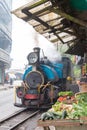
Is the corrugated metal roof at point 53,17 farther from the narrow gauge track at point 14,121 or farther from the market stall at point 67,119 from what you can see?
the narrow gauge track at point 14,121

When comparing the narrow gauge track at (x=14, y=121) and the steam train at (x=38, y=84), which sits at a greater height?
the steam train at (x=38, y=84)

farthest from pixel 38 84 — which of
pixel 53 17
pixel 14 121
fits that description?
pixel 53 17

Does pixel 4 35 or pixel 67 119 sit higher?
pixel 4 35

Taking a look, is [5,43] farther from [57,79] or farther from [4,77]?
[57,79]

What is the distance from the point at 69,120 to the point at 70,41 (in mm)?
5708

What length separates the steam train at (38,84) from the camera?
50.1ft

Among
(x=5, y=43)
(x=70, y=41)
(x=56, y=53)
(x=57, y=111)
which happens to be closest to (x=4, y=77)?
(x=5, y=43)

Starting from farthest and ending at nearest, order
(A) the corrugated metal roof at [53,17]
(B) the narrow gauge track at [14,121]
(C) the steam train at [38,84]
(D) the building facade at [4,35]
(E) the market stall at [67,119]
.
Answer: (D) the building facade at [4,35], (C) the steam train at [38,84], (B) the narrow gauge track at [14,121], (A) the corrugated metal roof at [53,17], (E) the market stall at [67,119]

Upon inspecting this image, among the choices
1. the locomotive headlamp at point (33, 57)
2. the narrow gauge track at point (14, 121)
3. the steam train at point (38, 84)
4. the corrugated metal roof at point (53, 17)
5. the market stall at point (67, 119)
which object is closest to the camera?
the market stall at point (67, 119)

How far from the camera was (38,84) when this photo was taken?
15.6m

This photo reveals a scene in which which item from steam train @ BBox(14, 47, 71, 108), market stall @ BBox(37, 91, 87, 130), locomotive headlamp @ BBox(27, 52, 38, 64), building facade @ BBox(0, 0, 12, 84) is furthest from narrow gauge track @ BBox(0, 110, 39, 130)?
building facade @ BBox(0, 0, 12, 84)

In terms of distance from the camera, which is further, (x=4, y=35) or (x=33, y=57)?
(x=4, y=35)

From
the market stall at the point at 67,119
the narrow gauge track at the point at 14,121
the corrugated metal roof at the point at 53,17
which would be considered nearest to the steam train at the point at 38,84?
the narrow gauge track at the point at 14,121

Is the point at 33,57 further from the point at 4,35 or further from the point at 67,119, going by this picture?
the point at 4,35
